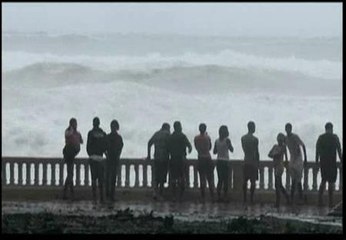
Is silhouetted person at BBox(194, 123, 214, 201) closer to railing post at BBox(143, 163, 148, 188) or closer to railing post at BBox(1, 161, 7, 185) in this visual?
railing post at BBox(143, 163, 148, 188)

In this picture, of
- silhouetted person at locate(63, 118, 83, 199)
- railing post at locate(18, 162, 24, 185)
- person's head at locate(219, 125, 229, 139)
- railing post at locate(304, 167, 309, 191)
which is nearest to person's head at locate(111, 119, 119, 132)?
silhouetted person at locate(63, 118, 83, 199)

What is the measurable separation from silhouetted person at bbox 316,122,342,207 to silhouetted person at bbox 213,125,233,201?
1375 mm

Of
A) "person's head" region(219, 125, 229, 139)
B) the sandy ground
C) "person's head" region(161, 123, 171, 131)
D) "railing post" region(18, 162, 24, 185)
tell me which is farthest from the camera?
"person's head" region(161, 123, 171, 131)

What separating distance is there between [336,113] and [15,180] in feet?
17.4

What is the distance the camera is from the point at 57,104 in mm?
17531

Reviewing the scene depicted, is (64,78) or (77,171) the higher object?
(64,78)

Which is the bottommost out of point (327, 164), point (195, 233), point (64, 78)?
point (195, 233)

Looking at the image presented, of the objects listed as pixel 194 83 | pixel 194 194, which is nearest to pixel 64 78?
pixel 194 83

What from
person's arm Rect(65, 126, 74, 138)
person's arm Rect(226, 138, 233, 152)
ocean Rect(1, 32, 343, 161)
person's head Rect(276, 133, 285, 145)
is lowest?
person's arm Rect(226, 138, 233, 152)

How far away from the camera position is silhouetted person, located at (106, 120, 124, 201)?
15.7m

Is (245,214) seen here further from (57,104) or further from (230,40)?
(230,40)

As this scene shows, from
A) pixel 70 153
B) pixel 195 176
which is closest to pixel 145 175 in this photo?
pixel 195 176

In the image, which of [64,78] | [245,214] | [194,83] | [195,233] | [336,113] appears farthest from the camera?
[194,83]

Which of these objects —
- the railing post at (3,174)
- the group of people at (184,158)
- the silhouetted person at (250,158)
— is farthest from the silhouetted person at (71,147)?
the silhouetted person at (250,158)
